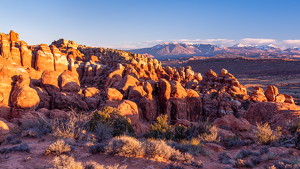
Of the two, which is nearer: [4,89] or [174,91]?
[4,89]

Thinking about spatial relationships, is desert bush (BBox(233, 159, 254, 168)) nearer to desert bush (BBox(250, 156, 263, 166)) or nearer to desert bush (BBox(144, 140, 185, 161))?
desert bush (BBox(250, 156, 263, 166))

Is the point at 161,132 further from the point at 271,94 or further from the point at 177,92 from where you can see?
the point at 271,94

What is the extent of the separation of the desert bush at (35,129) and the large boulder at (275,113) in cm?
1518

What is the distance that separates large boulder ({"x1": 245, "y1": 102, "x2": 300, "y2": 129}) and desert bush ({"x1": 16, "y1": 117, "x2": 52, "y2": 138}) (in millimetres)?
15179

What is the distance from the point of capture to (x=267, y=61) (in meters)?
110

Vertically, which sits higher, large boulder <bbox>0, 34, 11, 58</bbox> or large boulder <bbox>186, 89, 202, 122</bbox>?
large boulder <bbox>0, 34, 11, 58</bbox>

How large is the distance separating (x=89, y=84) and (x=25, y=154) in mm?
34983

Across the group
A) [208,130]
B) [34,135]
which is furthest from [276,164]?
[34,135]

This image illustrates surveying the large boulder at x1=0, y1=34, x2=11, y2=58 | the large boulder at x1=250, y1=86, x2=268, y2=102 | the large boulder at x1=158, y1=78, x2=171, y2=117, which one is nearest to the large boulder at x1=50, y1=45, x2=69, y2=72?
the large boulder at x1=0, y1=34, x2=11, y2=58

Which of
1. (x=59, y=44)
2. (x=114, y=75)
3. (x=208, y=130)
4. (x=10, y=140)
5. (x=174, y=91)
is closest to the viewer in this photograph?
(x=10, y=140)

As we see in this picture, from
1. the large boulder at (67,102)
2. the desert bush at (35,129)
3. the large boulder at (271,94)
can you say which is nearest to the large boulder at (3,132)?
the desert bush at (35,129)

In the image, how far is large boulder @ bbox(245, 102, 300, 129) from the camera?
41.8 feet

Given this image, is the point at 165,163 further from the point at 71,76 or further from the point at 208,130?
the point at 71,76

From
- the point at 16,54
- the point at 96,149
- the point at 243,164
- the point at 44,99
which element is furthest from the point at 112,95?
the point at 16,54
